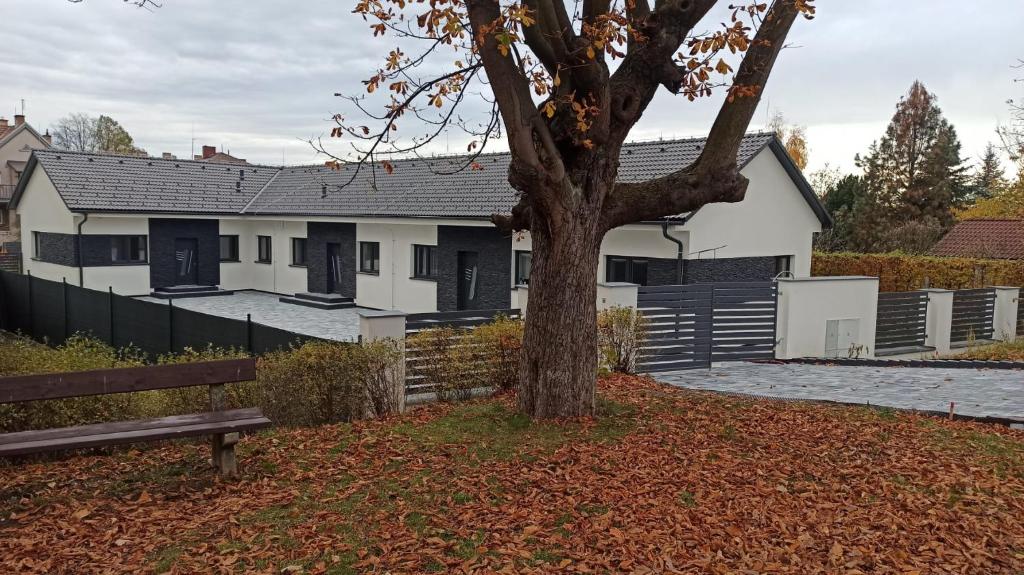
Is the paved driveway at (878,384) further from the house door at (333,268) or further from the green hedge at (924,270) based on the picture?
the house door at (333,268)

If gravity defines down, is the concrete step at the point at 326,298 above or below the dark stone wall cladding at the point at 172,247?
below

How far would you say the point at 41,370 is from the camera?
857cm

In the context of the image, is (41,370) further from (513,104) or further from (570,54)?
(570,54)

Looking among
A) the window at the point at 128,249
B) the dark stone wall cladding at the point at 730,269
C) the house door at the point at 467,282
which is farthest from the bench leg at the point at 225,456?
the window at the point at 128,249

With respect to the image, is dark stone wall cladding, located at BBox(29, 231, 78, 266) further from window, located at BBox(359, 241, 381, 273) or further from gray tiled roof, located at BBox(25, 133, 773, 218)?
window, located at BBox(359, 241, 381, 273)

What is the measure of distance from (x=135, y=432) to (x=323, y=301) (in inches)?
781

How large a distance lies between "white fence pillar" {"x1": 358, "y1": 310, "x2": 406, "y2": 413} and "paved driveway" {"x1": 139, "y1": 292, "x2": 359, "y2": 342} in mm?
9033

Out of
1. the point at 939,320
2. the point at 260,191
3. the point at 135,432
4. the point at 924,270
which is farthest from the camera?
the point at 260,191

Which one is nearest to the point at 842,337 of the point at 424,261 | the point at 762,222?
the point at 762,222

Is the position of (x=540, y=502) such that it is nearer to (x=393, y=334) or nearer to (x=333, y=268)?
(x=393, y=334)

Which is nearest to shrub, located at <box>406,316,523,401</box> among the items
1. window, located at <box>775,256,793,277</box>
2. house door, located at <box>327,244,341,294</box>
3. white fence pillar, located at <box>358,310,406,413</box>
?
white fence pillar, located at <box>358,310,406,413</box>

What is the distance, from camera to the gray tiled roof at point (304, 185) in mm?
20292

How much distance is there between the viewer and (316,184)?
30094 mm

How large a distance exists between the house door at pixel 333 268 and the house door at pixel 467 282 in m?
6.10
